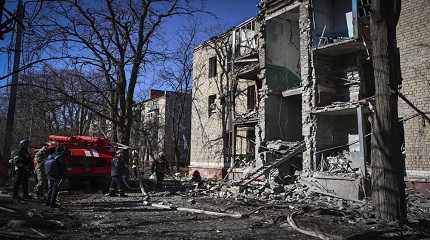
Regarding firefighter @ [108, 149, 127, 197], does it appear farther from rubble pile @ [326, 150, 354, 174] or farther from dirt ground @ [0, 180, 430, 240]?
rubble pile @ [326, 150, 354, 174]

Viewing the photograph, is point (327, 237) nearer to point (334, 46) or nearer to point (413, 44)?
point (413, 44)

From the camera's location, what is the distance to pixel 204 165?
28.5 metres

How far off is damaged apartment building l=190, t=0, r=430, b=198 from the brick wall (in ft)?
0.11

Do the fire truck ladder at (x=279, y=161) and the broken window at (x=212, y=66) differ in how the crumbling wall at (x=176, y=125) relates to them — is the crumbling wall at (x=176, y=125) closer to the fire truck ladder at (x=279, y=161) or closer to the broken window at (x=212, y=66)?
the broken window at (x=212, y=66)

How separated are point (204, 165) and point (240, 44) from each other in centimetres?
935

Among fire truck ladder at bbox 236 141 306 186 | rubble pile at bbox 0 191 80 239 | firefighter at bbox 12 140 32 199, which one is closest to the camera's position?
rubble pile at bbox 0 191 80 239

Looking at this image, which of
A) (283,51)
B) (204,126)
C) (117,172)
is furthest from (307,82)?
(204,126)

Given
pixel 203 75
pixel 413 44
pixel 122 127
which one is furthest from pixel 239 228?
pixel 203 75

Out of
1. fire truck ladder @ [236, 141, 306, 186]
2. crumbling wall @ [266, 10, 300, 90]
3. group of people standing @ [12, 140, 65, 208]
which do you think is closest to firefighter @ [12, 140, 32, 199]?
group of people standing @ [12, 140, 65, 208]

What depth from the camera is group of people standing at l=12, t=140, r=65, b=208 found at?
11633mm

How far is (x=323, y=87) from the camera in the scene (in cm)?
1745

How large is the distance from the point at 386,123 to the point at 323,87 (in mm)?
8566

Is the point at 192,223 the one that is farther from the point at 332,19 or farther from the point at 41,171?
the point at 332,19

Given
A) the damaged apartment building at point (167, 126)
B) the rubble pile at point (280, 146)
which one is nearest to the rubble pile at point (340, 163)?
the rubble pile at point (280, 146)
